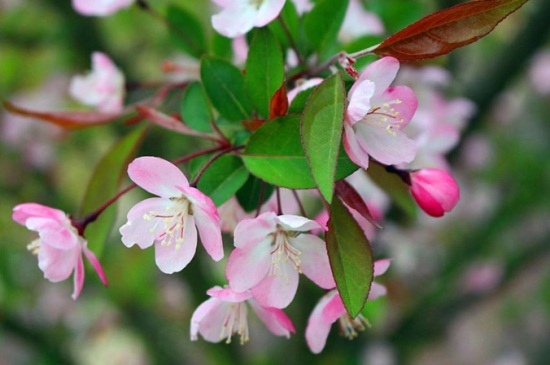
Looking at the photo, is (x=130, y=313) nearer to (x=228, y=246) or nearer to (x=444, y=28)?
(x=228, y=246)

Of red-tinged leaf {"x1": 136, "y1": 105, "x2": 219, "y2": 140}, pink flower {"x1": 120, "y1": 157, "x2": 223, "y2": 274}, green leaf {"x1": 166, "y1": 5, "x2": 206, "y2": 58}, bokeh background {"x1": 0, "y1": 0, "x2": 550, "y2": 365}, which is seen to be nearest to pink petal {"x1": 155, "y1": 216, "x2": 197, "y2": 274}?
pink flower {"x1": 120, "y1": 157, "x2": 223, "y2": 274}

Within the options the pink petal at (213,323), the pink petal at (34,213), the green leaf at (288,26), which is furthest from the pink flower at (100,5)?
the pink petal at (213,323)

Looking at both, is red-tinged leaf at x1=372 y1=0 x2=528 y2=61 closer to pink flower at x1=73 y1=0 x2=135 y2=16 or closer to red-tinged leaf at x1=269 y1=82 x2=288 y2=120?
red-tinged leaf at x1=269 y1=82 x2=288 y2=120

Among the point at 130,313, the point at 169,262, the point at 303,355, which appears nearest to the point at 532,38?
the point at 303,355

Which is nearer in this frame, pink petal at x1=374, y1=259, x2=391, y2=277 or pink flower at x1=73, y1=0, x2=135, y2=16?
pink petal at x1=374, y1=259, x2=391, y2=277

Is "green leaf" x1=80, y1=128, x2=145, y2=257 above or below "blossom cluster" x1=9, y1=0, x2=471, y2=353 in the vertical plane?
below

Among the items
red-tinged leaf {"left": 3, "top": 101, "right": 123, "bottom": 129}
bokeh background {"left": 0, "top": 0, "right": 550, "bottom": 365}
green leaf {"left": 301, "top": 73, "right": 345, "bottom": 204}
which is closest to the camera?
green leaf {"left": 301, "top": 73, "right": 345, "bottom": 204}

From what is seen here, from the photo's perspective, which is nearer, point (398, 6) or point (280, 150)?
point (280, 150)
